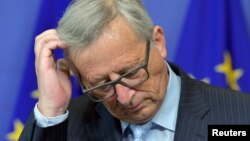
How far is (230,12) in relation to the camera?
6.33 ft

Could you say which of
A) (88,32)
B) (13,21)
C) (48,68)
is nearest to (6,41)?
(13,21)

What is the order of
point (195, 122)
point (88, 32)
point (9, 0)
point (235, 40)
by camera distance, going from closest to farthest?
point (88, 32), point (195, 122), point (235, 40), point (9, 0)

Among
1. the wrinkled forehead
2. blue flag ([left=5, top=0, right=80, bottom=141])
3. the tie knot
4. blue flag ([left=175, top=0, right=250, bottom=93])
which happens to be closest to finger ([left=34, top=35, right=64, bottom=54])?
A: the wrinkled forehead

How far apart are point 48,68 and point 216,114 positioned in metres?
0.54

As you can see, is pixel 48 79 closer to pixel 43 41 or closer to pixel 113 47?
pixel 43 41

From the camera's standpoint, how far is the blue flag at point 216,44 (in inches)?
75.0

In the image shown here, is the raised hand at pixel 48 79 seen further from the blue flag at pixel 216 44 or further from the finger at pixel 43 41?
the blue flag at pixel 216 44

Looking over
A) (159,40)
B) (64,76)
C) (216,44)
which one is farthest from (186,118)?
(216,44)

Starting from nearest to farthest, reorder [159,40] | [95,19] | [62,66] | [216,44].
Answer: [95,19] < [159,40] < [62,66] < [216,44]

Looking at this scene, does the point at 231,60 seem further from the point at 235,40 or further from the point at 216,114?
the point at 216,114

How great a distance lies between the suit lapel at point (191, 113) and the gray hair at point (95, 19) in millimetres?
258

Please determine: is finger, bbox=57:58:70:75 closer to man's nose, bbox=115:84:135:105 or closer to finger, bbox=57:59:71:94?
finger, bbox=57:59:71:94

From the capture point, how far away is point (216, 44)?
1907mm

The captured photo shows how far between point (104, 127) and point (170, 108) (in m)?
0.22
